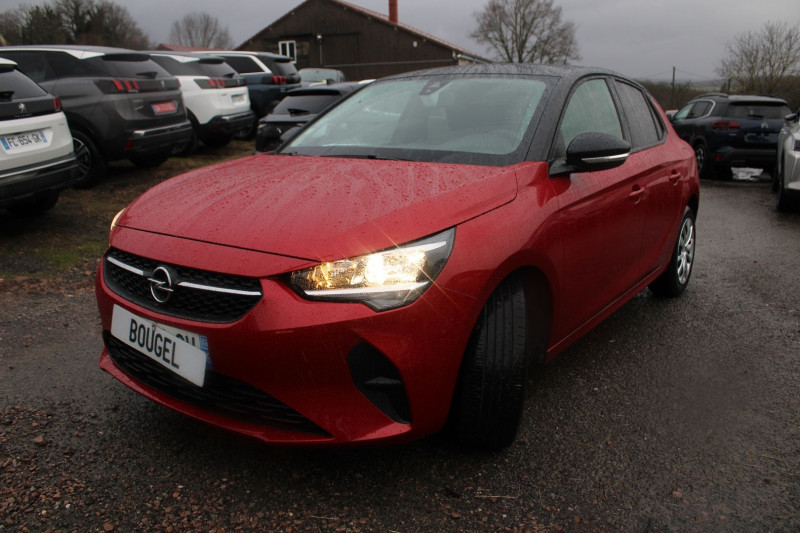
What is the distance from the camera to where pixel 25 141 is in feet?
17.0

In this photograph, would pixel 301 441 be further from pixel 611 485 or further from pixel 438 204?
pixel 611 485

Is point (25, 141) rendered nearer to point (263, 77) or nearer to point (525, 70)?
point (525, 70)

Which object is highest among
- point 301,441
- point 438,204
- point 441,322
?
point 438,204

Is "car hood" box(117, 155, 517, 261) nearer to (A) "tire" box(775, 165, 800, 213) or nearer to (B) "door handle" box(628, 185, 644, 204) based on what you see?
(B) "door handle" box(628, 185, 644, 204)

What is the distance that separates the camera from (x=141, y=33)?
169 ft

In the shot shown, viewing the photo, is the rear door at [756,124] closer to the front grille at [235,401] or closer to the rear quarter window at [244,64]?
the rear quarter window at [244,64]

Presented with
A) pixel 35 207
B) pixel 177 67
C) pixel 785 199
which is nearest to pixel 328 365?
pixel 35 207

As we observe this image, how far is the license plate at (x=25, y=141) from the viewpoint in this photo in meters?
5.00

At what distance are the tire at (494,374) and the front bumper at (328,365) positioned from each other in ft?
0.32

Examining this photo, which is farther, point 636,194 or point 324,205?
point 636,194

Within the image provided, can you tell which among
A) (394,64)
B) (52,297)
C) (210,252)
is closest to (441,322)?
(210,252)

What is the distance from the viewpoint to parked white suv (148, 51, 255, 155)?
10.1 metres

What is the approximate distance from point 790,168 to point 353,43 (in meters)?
38.8

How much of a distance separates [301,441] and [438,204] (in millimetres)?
911
